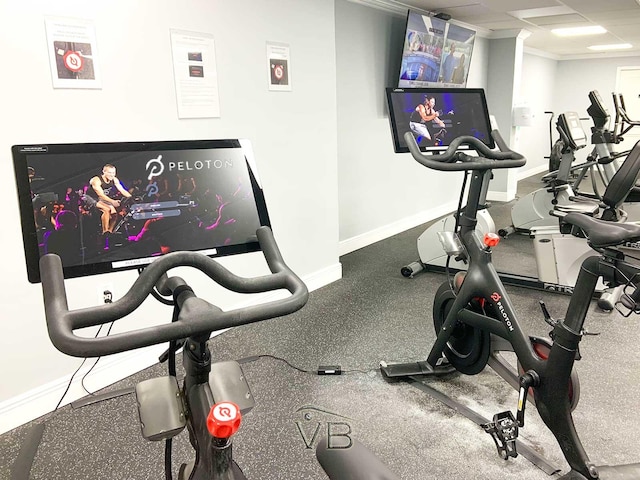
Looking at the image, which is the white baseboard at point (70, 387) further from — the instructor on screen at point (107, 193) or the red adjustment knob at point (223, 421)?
the red adjustment knob at point (223, 421)

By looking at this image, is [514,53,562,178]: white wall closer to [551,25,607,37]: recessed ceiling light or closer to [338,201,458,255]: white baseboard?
[551,25,607,37]: recessed ceiling light

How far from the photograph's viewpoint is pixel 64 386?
8.09ft

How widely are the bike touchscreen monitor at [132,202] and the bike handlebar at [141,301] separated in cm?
25

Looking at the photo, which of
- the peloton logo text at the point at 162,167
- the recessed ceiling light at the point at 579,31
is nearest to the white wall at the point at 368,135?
the recessed ceiling light at the point at 579,31

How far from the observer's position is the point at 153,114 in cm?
266

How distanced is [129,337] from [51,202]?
1.70 feet

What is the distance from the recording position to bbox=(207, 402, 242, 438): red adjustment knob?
80 centimetres

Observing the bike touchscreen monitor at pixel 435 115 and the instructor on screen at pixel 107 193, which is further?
the bike touchscreen monitor at pixel 435 115

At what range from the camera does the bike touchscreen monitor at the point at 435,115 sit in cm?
346

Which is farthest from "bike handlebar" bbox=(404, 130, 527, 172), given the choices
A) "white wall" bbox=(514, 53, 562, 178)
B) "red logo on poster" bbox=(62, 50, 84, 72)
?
"white wall" bbox=(514, 53, 562, 178)

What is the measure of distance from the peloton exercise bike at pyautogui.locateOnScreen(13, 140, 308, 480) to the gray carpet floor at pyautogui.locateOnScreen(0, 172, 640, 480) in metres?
1.11

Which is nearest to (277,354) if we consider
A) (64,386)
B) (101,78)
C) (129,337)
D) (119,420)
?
(119,420)

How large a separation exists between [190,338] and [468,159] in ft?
6.06

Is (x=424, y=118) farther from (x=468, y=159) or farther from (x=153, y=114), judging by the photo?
(x=153, y=114)
